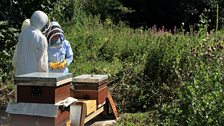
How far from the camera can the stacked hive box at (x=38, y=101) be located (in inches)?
185

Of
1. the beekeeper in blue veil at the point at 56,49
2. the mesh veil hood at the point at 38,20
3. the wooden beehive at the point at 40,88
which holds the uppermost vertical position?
the mesh veil hood at the point at 38,20

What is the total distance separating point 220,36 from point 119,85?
1.83 meters

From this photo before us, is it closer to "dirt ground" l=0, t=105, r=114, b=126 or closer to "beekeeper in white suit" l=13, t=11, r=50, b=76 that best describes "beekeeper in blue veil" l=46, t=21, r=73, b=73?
"beekeeper in white suit" l=13, t=11, r=50, b=76

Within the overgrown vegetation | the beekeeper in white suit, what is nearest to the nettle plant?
the overgrown vegetation

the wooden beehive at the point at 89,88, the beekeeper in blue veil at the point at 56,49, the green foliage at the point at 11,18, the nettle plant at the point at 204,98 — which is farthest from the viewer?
the green foliage at the point at 11,18

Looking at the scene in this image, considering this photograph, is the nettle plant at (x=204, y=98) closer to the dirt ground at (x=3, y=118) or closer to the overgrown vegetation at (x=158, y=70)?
the overgrown vegetation at (x=158, y=70)

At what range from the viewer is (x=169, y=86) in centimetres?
730

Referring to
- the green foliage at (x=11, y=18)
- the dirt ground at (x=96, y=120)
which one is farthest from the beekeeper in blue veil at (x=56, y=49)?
the dirt ground at (x=96, y=120)

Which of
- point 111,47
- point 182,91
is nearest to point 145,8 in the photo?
point 111,47

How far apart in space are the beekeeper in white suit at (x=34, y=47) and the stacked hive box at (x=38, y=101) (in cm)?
45

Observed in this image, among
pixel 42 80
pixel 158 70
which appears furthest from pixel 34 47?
pixel 158 70

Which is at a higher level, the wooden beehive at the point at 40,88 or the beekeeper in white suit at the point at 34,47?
the beekeeper in white suit at the point at 34,47

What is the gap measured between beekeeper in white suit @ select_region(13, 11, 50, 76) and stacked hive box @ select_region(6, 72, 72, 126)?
451mm

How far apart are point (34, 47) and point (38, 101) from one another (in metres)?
0.73
